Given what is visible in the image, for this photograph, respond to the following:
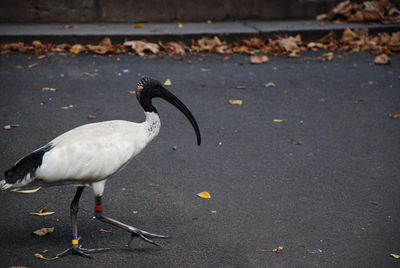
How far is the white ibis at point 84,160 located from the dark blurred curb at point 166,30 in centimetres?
→ 559

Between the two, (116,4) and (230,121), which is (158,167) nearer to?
Answer: (230,121)

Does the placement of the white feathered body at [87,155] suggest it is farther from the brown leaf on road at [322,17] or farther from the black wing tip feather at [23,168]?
the brown leaf on road at [322,17]

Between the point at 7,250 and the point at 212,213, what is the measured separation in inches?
62.7

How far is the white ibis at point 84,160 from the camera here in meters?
3.99

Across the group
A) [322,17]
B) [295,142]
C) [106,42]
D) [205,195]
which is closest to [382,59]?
[322,17]

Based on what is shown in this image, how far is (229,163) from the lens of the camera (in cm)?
578

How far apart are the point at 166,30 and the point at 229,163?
478cm

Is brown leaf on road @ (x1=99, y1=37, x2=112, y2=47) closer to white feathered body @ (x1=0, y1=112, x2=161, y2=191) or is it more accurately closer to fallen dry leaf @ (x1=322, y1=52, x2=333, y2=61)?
fallen dry leaf @ (x1=322, y1=52, x2=333, y2=61)

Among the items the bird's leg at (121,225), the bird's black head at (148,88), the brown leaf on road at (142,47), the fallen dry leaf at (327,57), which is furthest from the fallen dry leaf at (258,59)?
the bird's leg at (121,225)

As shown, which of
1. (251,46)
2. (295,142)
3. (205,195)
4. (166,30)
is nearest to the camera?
(205,195)

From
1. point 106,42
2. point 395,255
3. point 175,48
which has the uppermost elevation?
point 106,42

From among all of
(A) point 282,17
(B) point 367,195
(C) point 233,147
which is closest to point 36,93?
Answer: (C) point 233,147

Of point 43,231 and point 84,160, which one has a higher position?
point 84,160

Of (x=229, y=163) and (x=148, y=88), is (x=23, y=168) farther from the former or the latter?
(x=229, y=163)
